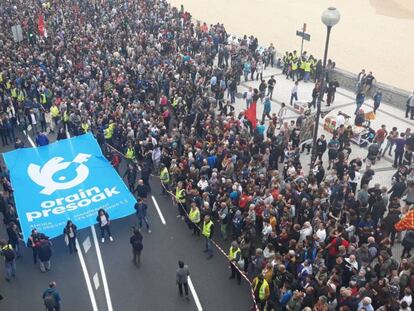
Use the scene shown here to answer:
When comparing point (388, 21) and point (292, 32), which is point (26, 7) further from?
point (388, 21)

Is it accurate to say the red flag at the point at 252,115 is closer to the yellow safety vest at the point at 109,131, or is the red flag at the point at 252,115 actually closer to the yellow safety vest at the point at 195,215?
the yellow safety vest at the point at 109,131

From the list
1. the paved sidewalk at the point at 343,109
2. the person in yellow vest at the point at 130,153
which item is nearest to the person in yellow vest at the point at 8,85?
the person in yellow vest at the point at 130,153

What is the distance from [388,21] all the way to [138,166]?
39.2m

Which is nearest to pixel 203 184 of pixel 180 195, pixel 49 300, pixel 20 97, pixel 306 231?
pixel 180 195

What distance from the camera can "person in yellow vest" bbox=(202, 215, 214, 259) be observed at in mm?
14258

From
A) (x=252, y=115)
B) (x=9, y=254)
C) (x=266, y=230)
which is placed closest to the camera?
(x=9, y=254)

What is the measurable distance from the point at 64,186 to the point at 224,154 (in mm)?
5908

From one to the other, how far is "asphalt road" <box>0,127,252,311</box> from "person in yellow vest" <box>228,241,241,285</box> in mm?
266

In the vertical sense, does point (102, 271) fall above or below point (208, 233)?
below

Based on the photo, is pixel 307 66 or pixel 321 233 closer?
pixel 321 233

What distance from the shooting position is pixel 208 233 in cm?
1445

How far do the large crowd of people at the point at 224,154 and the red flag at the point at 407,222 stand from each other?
0.49 metres

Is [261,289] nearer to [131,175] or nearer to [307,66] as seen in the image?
[131,175]

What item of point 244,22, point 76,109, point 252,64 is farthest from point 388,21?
point 76,109
